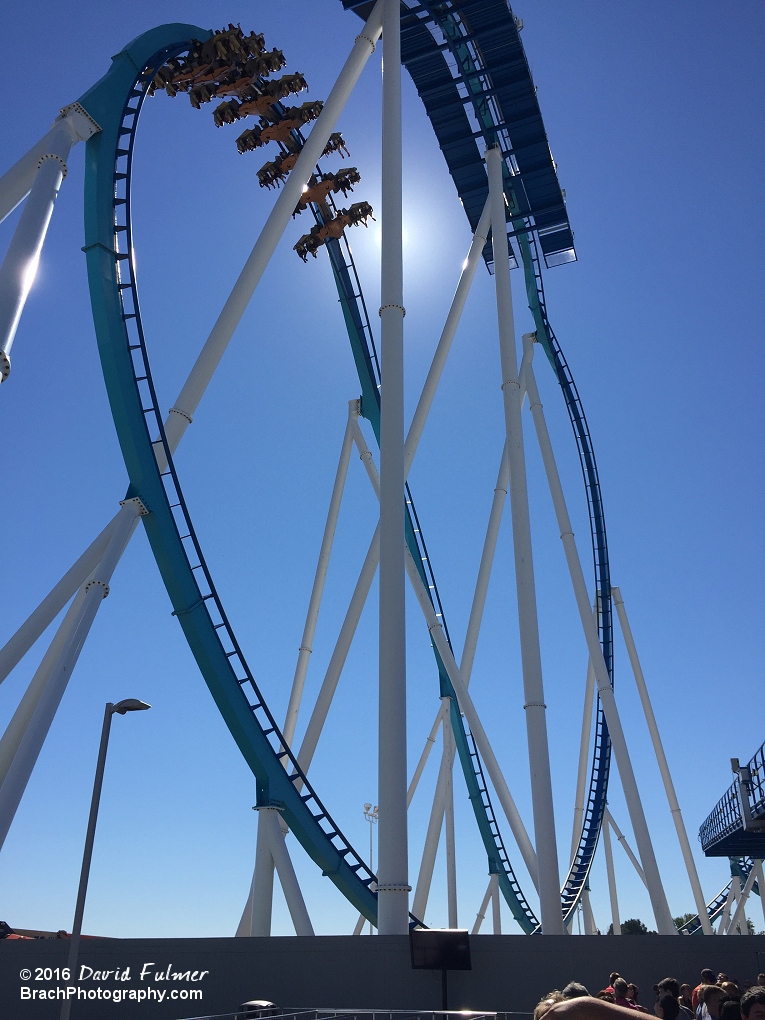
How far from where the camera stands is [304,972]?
238 inches

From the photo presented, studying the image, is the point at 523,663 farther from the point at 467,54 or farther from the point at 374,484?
the point at 467,54

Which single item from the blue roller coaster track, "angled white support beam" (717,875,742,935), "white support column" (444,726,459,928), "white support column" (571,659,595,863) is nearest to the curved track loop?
the blue roller coaster track

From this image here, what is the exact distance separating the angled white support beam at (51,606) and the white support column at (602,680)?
6.67 m

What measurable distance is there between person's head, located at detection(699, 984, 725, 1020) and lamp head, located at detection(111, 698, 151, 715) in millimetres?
4022

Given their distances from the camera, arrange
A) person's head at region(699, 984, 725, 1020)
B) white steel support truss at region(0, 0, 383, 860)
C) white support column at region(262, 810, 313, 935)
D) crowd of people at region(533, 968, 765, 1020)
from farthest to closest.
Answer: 1. white support column at region(262, 810, 313, 935)
2. white steel support truss at region(0, 0, 383, 860)
3. person's head at region(699, 984, 725, 1020)
4. crowd of people at region(533, 968, 765, 1020)

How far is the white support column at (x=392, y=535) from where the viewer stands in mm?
6422

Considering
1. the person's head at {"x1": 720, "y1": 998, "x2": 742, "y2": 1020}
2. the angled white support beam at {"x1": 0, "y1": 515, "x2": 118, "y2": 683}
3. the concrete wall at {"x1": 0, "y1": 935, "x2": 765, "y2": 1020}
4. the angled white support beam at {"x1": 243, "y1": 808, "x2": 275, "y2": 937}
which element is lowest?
the person's head at {"x1": 720, "y1": 998, "x2": 742, "y2": 1020}

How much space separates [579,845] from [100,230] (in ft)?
43.7

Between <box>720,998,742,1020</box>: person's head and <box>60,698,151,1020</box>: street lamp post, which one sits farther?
<box>60,698,151,1020</box>: street lamp post

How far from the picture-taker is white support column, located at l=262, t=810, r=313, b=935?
6602 mm

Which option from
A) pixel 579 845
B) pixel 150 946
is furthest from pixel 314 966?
pixel 579 845

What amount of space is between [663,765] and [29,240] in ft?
46.7

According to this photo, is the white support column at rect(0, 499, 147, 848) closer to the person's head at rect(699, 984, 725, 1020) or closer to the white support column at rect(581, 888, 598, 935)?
the person's head at rect(699, 984, 725, 1020)

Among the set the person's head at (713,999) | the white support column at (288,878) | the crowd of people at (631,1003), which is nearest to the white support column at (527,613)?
the white support column at (288,878)
